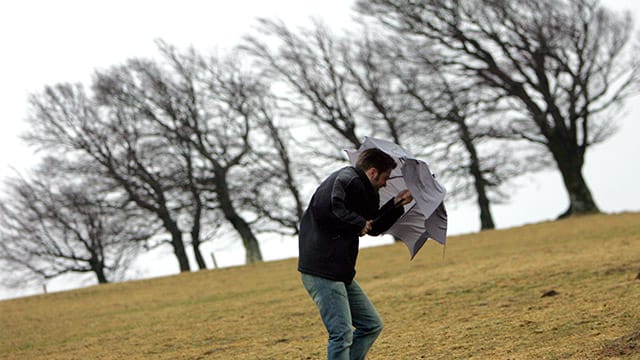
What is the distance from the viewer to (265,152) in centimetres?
3694

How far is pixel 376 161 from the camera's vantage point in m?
6.61

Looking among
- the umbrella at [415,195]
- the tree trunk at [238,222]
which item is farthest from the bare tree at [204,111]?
the umbrella at [415,195]

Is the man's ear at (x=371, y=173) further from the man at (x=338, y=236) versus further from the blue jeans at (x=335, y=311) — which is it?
the blue jeans at (x=335, y=311)

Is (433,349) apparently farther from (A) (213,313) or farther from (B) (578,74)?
(B) (578,74)

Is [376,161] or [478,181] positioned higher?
[478,181]

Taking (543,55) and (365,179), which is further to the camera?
(543,55)

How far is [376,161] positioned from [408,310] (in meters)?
7.14

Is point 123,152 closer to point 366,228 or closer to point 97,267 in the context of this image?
point 97,267

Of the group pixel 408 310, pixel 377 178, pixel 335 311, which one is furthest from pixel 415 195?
pixel 408 310

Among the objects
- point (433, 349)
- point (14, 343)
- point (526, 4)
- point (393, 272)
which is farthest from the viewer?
point (526, 4)

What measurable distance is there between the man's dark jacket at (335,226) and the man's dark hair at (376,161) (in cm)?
8

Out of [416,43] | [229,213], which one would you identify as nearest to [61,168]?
[229,213]

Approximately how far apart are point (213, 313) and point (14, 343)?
3.57 metres

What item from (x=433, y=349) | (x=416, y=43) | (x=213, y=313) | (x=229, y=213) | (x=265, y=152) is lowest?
(x=433, y=349)
